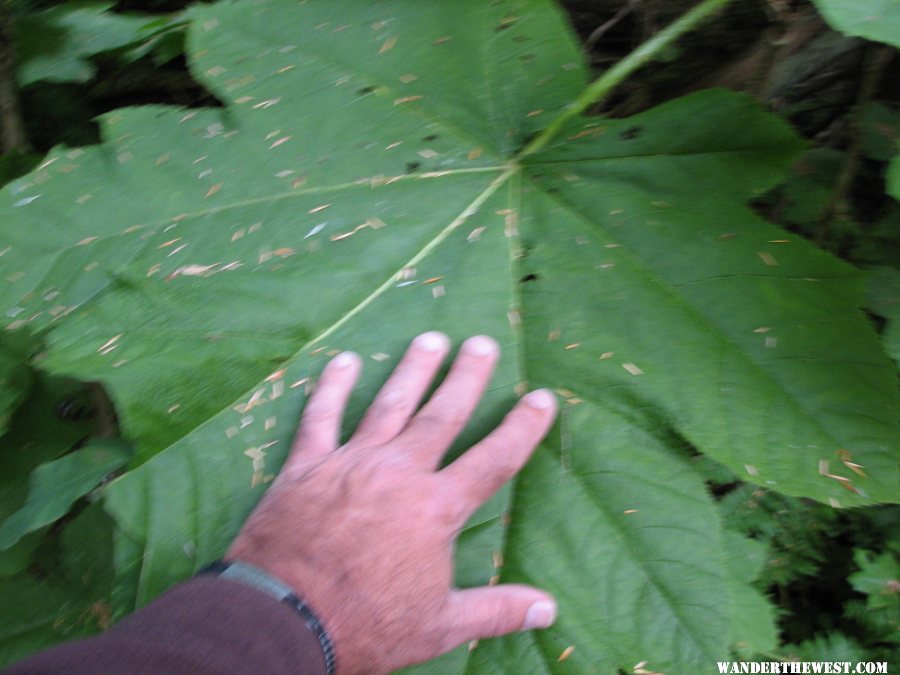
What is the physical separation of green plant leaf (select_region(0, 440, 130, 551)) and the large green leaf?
0.21 metres

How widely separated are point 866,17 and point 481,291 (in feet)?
1.95

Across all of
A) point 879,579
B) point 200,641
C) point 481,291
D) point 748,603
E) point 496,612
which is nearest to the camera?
point 200,641

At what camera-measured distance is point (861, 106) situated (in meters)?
1.41

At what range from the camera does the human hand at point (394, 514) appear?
917mm

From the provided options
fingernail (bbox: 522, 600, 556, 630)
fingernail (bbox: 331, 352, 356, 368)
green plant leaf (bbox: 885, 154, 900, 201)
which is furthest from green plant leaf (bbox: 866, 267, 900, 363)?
fingernail (bbox: 331, 352, 356, 368)

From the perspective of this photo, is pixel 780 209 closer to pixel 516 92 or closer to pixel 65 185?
pixel 516 92

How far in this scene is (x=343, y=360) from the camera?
39.9 inches

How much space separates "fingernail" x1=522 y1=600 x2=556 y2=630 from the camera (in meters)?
0.94

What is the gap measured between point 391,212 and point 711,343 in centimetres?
52

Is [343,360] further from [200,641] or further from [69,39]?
[69,39]

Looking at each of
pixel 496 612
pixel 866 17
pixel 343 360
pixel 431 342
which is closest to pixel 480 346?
pixel 431 342

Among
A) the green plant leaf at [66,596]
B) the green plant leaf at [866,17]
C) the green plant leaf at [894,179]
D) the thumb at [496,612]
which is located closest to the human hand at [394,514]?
the thumb at [496,612]

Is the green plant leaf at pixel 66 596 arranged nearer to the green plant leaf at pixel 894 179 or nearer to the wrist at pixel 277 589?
the wrist at pixel 277 589

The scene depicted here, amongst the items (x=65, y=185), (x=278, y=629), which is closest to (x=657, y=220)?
(x=278, y=629)
